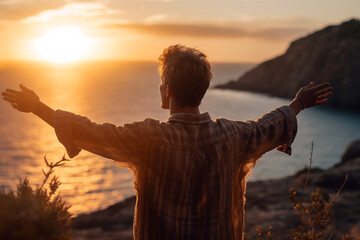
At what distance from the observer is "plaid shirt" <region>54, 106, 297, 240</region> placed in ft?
7.22

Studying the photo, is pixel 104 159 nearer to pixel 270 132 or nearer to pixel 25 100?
pixel 270 132

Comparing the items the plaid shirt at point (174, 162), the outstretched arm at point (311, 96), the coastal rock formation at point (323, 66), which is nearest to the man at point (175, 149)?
the plaid shirt at point (174, 162)

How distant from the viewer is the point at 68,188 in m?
→ 28.2

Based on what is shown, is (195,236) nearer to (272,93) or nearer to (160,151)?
(160,151)

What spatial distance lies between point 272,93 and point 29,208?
87.6 meters

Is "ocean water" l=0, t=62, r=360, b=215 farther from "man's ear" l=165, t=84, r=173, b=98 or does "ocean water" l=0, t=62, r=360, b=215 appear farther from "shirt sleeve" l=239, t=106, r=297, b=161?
"shirt sleeve" l=239, t=106, r=297, b=161

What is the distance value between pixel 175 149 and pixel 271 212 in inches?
637

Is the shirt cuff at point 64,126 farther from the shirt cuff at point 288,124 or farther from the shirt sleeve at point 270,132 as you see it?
the shirt cuff at point 288,124

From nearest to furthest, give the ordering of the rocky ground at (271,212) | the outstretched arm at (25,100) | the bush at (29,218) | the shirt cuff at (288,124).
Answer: the bush at (29,218) < the outstretched arm at (25,100) < the shirt cuff at (288,124) < the rocky ground at (271,212)

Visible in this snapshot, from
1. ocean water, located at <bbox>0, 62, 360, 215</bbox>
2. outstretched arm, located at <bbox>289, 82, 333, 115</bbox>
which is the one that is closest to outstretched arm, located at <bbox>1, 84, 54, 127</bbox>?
ocean water, located at <bbox>0, 62, 360, 215</bbox>

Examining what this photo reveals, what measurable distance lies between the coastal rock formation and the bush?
222 feet

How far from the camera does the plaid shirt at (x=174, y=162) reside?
2201 mm

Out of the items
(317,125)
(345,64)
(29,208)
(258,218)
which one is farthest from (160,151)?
(345,64)

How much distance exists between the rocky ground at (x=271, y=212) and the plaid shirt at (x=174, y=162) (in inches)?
472
